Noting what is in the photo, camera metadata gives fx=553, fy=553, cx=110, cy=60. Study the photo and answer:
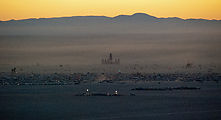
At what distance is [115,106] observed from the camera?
49875 mm

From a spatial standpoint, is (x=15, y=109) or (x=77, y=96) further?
(x=77, y=96)

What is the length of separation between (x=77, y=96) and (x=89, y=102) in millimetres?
7027

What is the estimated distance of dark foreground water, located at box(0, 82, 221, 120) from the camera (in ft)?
140

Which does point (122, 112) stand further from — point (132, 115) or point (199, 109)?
point (199, 109)

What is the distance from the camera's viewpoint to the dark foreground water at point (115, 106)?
42594 mm

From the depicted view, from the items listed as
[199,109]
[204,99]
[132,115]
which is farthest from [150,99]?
[132,115]

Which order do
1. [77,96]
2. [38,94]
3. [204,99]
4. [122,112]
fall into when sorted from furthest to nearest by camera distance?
[38,94]
[77,96]
[204,99]
[122,112]

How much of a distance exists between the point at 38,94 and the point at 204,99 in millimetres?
20255

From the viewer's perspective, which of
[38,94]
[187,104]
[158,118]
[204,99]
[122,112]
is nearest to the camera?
[158,118]

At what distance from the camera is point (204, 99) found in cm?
5603

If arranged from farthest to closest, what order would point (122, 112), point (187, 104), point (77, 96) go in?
point (77, 96), point (187, 104), point (122, 112)

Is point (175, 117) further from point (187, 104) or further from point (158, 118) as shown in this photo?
point (187, 104)

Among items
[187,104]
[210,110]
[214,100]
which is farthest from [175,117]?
[214,100]

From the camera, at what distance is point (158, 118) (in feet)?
136
